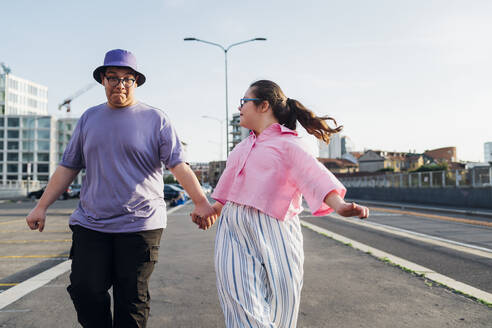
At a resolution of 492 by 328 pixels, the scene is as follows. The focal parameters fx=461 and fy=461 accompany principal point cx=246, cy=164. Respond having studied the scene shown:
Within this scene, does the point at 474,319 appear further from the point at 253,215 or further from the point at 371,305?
the point at 253,215

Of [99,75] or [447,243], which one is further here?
[447,243]

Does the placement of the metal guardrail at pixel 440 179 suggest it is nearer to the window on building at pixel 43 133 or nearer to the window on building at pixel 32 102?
the window on building at pixel 43 133

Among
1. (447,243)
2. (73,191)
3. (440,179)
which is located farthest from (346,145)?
(447,243)

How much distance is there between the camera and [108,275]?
8.61 feet

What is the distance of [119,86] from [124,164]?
18.6 inches

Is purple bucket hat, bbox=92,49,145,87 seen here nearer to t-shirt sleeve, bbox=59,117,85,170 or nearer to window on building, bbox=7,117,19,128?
t-shirt sleeve, bbox=59,117,85,170

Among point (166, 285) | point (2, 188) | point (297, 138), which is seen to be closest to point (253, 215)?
point (297, 138)

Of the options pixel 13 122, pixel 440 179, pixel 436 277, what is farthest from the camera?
pixel 13 122

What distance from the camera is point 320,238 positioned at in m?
9.24

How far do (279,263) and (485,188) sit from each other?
21.3 metres

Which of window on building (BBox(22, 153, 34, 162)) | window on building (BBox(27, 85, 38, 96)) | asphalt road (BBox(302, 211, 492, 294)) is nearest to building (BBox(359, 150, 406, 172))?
window on building (BBox(22, 153, 34, 162))

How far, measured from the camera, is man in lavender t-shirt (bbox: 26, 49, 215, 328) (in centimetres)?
258

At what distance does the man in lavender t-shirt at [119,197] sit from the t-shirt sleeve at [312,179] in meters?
0.68

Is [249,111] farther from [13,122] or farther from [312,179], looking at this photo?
[13,122]
